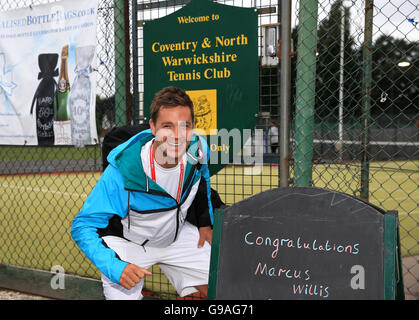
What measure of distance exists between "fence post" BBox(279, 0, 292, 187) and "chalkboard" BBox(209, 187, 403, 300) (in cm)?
86

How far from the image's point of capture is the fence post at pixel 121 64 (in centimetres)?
330

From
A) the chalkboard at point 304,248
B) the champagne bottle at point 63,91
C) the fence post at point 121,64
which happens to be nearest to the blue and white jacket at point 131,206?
the chalkboard at point 304,248

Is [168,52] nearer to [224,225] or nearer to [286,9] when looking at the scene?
[286,9]

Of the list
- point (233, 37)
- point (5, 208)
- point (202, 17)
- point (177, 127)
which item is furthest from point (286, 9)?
point (5, 208)

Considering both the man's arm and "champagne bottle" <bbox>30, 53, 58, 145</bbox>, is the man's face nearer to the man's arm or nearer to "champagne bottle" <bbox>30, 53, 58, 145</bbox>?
the man's arm

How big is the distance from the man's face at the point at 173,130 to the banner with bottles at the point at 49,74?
139 centimetres

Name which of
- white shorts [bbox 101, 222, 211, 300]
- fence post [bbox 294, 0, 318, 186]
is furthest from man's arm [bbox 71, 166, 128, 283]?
fence post [bbox 294, 0, 318, 186]

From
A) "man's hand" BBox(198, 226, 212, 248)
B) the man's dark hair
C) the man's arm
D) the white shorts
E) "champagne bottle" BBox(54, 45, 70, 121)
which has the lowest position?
the white shorts

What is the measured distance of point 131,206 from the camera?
2.29 metres

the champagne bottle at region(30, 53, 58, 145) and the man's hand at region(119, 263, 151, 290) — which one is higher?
the champagne bottle at region(30, 53, 58, 145)

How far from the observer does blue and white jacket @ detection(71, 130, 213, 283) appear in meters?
2.10

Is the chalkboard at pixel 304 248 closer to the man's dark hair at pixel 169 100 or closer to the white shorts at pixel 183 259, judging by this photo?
the man's dark hair at pixel 169 100

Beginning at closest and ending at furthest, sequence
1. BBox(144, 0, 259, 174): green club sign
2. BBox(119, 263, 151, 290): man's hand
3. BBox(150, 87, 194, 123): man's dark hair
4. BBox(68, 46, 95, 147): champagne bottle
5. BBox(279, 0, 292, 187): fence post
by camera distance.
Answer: BBox(119, 263, 151, 290): man's hand, BBox(150, 87, 194, 123): man's dark hair, BBox(279, 0, 292, 187): fence post, BBox(144, 0, 259, 174): green club sign, BBox(68, 46, 95, 147): champagne bottle
